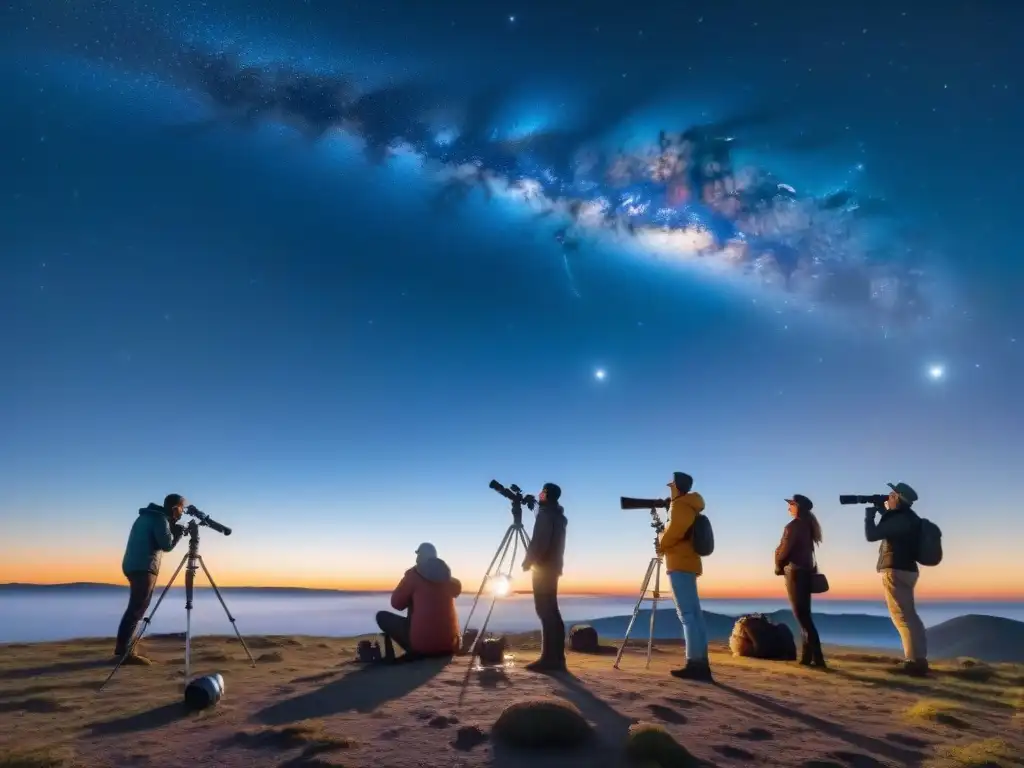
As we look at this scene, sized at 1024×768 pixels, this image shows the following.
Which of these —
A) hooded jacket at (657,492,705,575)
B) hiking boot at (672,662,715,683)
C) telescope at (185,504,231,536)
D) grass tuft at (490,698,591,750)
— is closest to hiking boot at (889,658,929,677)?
hiking boot at (672,662,715,683)

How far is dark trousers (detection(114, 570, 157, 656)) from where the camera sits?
1128cm

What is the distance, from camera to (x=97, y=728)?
662cm

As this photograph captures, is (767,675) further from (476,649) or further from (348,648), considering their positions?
(348,648)

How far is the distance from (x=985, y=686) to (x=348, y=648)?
41.4ft

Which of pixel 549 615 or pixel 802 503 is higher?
pixel 802 503

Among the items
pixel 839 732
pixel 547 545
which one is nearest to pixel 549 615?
pixel 547 545

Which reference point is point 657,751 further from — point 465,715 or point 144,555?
point 144,555

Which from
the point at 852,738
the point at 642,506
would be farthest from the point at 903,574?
the point at 852,738

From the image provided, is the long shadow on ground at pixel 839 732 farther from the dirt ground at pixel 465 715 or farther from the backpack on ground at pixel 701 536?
the backpack on ground at pixel 701 536

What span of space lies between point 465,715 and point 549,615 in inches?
137

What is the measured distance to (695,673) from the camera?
30.3ft

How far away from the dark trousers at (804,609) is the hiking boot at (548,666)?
5.27 metres

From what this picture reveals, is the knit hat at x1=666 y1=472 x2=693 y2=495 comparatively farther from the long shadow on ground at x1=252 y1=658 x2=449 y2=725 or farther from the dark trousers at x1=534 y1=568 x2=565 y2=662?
the long shadow on ground at x1=252 y1=658 x2=449 y2=725

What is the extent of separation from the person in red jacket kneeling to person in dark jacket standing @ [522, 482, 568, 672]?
4.70 ft
